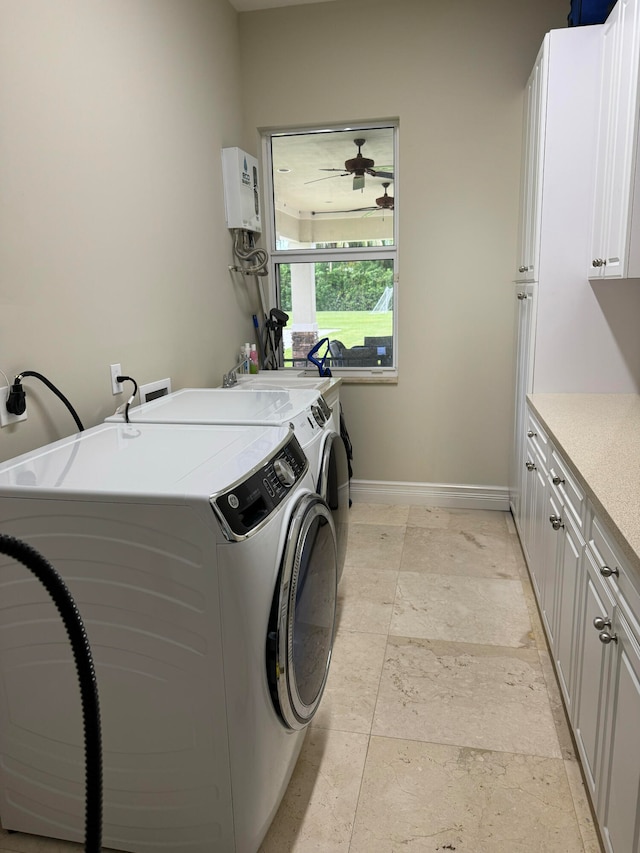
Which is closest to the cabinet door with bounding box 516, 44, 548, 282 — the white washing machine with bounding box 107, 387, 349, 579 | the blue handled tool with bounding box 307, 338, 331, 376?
the blue handled tool with bounding box 307, 338, 331, 376

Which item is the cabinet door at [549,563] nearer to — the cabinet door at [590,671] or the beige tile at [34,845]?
the cabinet door at [590,671]

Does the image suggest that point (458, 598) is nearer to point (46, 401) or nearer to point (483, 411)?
point (483, 411)

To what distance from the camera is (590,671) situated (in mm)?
1550

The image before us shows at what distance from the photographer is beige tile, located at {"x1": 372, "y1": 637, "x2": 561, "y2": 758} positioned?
1.90 m

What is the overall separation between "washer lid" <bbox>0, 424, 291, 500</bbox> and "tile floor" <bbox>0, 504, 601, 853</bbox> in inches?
38.1

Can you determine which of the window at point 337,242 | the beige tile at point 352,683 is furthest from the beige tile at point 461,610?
the window at point 337,242

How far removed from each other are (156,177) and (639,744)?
2481 mm

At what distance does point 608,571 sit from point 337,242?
113 inches

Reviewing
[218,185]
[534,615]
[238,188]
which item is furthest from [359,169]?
[534,615]

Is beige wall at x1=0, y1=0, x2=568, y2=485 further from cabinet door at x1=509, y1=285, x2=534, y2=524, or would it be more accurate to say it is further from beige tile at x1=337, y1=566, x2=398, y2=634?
beige tile at x1=337, y1=566, x2=398, y2=634

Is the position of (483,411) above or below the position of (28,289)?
below

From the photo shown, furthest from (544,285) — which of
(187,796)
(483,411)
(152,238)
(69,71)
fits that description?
(187,796)

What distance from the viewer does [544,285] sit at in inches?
107

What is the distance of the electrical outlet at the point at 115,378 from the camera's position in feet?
7.33
